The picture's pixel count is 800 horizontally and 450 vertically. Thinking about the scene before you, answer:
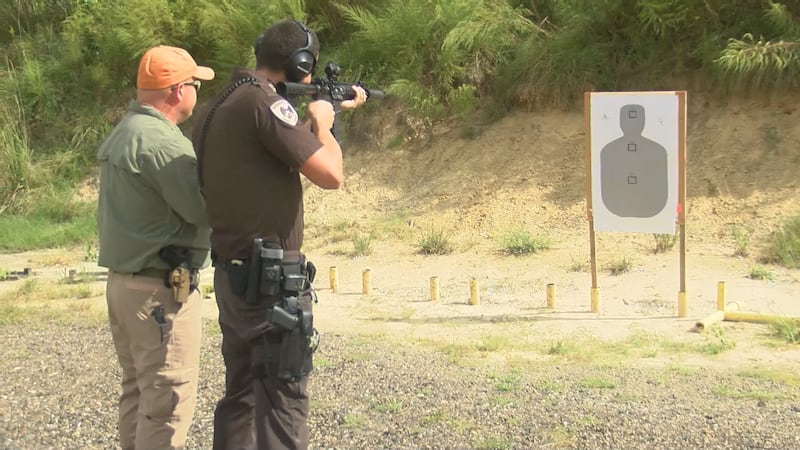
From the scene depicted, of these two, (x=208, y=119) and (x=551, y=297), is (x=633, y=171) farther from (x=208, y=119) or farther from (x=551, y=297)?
(x=208, y=119)

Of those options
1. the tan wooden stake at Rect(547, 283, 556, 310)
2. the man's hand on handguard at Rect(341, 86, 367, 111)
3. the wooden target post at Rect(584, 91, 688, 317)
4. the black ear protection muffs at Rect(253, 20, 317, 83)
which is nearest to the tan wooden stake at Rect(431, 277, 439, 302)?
the tan wooden stake at Rect(547, 283, 556, 310)

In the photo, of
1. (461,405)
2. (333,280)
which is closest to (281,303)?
(461,405)

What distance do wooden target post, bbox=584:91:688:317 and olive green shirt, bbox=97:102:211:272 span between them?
15.2 feet

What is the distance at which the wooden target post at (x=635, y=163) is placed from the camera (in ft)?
24.5

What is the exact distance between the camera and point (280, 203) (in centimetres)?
344

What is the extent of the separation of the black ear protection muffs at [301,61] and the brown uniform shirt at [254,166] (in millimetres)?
113

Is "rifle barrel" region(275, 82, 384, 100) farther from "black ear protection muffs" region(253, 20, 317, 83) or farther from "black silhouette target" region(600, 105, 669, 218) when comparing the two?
"black silhouette target" region(600, 105, 669, 218)

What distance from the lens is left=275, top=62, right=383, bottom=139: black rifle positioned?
3564 millimetres

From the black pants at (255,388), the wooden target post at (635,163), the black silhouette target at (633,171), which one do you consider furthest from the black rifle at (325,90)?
the black silhouette target at (633,171)

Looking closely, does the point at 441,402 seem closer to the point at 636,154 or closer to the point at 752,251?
the point at 636,154

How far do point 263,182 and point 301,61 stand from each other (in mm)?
500

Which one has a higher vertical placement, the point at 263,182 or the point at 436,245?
the point at 263,182

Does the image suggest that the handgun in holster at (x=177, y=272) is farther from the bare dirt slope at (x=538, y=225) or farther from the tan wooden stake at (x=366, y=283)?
the tan wooden stake at (x=366, y=283)

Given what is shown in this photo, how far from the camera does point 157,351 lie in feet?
11.9
